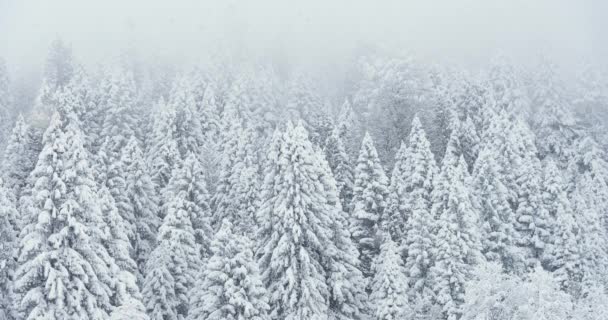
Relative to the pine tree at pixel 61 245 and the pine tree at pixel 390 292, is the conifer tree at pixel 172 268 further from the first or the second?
the pine tree at pixel 390 292

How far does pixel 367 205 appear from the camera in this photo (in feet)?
140

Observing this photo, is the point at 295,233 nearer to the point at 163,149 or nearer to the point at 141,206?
the point at 141,206

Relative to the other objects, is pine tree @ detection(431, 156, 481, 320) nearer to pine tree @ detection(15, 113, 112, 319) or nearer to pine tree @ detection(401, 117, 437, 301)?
pine tree @ detection(401, 117, 437, 301)

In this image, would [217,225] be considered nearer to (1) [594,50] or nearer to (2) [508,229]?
(2) [508,229]

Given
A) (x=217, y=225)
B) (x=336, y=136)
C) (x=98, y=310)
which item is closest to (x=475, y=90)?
(x=336, y=136)

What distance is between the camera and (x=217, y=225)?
4522cm

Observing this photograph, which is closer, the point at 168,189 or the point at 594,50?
the point at 168,189

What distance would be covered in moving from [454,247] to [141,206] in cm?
1975

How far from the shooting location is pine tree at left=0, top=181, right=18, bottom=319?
2734 centimetres

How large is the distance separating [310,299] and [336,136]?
22.5 m

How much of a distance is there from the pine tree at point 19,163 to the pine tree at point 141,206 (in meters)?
7.13

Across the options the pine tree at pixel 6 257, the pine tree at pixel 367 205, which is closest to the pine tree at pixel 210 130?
the pine tree at pixel 367 205

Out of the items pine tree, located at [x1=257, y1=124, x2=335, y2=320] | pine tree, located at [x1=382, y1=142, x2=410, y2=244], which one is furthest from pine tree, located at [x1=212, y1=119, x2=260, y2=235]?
pine tree, located at [x1=382, y1=142, x2=410, y2=244]

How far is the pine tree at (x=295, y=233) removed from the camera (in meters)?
31.2
